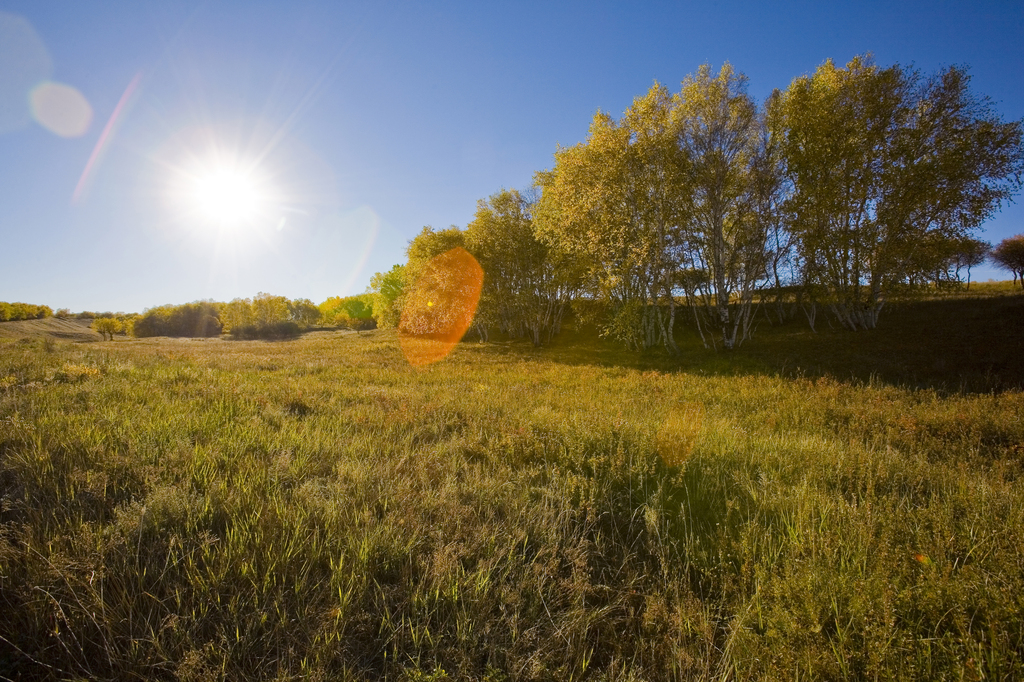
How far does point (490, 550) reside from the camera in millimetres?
3211

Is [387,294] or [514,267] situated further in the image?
[387,294]

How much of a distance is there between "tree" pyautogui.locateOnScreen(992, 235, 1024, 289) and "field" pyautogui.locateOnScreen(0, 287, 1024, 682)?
157 feet

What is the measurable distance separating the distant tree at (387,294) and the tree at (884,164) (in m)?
41.7

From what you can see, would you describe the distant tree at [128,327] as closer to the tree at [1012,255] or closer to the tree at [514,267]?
the tree at [514,267]

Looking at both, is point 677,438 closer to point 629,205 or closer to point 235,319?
point 629,205

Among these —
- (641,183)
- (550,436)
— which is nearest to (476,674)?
(550,436)

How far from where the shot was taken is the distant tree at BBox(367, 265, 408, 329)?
51681mm

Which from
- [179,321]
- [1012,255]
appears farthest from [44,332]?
[1012,255]

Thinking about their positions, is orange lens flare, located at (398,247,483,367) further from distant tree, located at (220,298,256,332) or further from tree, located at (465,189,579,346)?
distant tree, located at (220,298,256,332)

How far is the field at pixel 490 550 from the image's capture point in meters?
2.26

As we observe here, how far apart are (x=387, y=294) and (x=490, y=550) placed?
2267 inches

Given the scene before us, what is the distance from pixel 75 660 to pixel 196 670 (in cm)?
70

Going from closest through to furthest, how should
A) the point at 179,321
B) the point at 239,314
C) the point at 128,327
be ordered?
the point at 239,314 < the point at 179,321 < the point at 128,327

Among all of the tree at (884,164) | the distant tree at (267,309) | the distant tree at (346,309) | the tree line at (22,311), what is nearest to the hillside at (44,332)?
the distant tree at (267,309)
